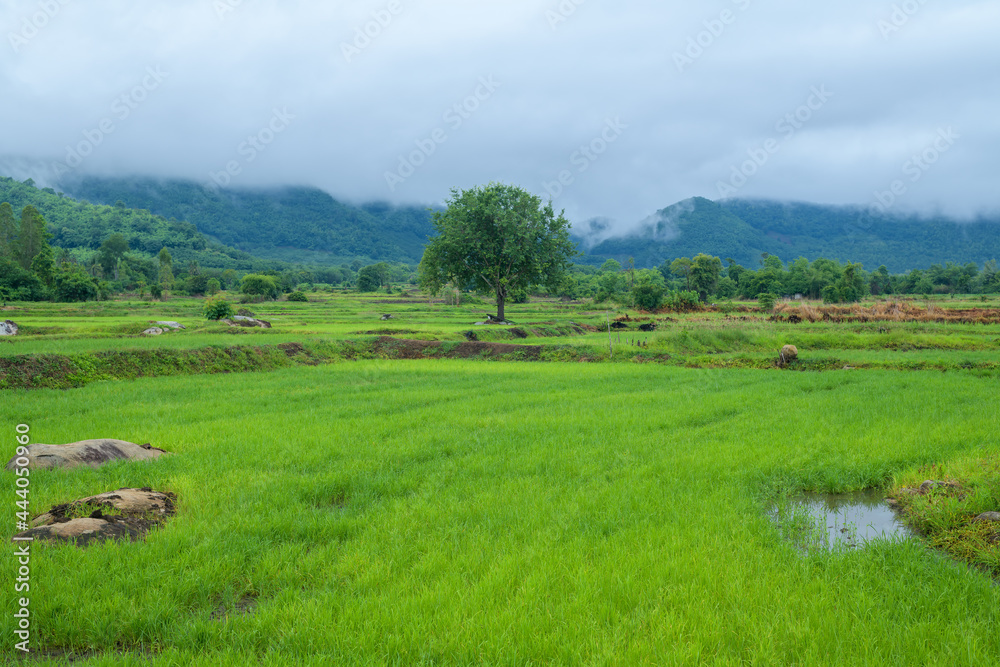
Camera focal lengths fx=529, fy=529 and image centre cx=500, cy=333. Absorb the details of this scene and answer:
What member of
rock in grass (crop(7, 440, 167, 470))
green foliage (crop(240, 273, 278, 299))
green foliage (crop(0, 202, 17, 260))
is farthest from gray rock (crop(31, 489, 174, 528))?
green foliage (crop(0, 202, 17, 260))

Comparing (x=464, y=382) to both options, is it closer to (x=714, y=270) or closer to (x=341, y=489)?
(x=341, y=489)

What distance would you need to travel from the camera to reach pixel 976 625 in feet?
12.7

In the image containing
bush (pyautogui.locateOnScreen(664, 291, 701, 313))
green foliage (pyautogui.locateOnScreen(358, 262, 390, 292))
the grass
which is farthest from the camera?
green foliage (pyautogui.locateOnScreen(358, 262, 390, 292))

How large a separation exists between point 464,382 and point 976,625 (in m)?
13.5

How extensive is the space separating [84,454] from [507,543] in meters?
6.57

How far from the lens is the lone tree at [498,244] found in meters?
42.4

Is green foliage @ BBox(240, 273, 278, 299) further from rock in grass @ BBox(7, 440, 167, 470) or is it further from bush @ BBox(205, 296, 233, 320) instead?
rock in grass @ BBox(7, 440, 167, 470)

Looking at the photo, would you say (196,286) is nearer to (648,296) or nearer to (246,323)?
(246,323)

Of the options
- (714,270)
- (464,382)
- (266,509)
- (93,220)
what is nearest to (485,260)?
(464,382)

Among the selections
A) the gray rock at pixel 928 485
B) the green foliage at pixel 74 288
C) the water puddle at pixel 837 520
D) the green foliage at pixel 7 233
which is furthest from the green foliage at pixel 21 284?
the gray rock at pixel 928 485

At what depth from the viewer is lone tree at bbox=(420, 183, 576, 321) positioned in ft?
139

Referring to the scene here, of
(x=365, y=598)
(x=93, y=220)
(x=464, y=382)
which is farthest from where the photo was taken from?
(x=93, y=220)

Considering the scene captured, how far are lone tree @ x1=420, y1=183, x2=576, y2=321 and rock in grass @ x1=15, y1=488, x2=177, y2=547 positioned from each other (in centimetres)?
3578

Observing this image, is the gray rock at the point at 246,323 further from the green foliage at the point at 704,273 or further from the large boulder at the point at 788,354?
the green foliage at the point at 704,273
